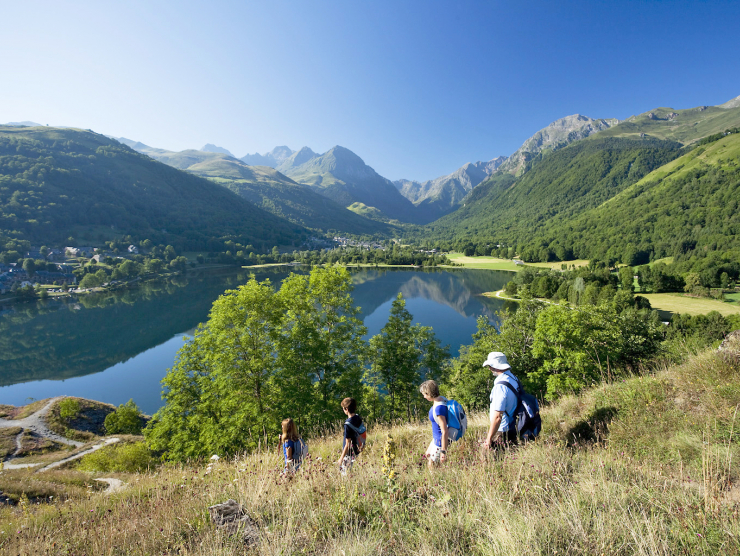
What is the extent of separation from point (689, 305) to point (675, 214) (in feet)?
297

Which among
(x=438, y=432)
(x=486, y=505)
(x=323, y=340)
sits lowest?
(x=323, y=340)

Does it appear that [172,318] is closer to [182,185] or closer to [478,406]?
[478,406]

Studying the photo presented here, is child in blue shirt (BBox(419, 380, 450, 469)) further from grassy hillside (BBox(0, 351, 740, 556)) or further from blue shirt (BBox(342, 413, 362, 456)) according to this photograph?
blue shirt (BBox(342, 413, 362, 456))

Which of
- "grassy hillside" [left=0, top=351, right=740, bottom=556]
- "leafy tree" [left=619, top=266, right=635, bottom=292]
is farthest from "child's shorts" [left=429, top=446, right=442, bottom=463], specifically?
"leafy tree" [left=619, top=266, right=635, bottom=292]

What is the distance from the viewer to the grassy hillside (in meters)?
2.03

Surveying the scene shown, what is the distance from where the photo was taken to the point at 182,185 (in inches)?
7628

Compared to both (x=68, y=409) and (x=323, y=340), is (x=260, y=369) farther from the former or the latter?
(x=68, y=409)

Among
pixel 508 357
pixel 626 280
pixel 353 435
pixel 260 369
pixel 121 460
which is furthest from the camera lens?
pixel 626 280

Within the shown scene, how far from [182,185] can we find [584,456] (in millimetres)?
234772

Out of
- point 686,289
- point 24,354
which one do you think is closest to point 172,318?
point 24,354

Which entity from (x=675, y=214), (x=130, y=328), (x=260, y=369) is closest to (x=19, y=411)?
(x=260, y=369)

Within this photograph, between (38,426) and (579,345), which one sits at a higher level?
(579,345)

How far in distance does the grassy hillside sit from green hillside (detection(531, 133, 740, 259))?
115126 millimetres

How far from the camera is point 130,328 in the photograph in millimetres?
55219
